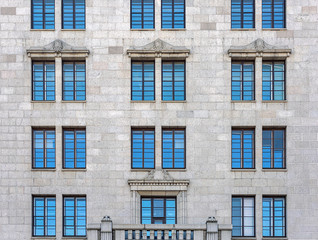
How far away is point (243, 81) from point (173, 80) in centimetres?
355

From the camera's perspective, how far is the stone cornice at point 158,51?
2808 cm

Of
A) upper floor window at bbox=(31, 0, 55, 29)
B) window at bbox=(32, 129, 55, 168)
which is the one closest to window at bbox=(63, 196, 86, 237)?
window at bbox=(32, 129, 55, 168)

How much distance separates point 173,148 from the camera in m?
28.2

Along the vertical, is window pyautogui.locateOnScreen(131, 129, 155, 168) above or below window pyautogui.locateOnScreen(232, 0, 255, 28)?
below

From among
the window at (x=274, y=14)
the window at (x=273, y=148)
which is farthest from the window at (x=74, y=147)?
the window at (x=274, y=14)

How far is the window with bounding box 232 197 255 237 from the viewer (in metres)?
27.7

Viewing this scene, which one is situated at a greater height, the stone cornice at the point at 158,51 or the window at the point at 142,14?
the window at the point at 142,14

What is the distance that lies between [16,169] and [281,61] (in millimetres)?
14310

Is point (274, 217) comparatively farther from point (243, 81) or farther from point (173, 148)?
point (243, 81)

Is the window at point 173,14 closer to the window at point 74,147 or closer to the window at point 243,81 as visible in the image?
the window at point 243,81

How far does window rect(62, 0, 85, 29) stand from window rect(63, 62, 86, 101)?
6.41ft

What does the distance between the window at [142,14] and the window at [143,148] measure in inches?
212

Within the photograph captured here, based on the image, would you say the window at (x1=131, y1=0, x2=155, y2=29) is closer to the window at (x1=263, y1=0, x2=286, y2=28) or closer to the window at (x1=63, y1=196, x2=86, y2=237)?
the window at (x1=263, y1=0, x2=286, y2=28)

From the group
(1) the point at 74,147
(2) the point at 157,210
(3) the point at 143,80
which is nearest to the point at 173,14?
(3) the point at 143,80
